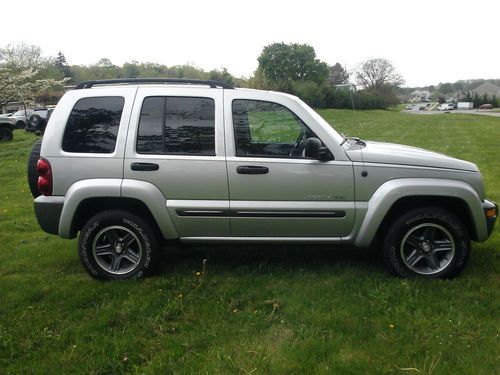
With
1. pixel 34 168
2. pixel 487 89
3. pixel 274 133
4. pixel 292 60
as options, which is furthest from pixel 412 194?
pixel 487 89

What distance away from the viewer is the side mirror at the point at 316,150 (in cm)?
405

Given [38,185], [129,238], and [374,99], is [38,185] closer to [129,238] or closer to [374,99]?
[129,238]

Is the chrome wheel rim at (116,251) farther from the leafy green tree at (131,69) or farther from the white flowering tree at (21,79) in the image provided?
the leafy green tree at (131,69)

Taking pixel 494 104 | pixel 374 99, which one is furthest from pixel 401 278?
pixel 494 104

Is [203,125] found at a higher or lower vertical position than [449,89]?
lower

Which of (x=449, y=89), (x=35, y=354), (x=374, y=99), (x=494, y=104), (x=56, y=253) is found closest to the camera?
(x=35, y=354)

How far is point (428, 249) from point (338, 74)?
9560 centimetres

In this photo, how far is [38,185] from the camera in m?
4.29

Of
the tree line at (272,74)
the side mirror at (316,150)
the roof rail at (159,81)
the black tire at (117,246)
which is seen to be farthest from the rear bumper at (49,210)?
the tree line at (272,74)

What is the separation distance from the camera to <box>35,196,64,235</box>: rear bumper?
425 cm

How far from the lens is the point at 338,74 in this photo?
9525cm

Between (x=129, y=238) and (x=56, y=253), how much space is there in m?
1.43

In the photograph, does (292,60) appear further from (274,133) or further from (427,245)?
(427,245)

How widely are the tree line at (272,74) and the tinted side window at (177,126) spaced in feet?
81.3
